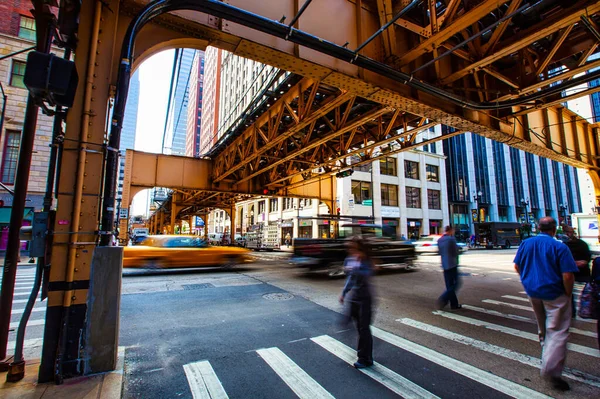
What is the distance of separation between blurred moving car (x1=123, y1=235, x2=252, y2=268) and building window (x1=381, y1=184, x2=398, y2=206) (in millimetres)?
24962

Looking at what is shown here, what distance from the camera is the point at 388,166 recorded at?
36031mm

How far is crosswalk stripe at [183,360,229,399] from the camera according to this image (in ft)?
10.9

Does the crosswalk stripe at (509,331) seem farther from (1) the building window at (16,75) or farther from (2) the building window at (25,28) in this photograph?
(2) the building window at (25,28)

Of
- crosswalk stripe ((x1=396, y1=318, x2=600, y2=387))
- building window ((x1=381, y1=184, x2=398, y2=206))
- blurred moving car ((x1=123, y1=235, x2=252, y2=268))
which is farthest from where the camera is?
building window ((x1=381, y1=184, x2=398, y2=206))

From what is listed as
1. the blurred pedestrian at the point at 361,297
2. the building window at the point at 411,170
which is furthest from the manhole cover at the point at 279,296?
the building window at the point at 411,170

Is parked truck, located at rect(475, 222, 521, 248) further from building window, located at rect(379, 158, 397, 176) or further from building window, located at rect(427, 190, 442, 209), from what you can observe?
building window, located at rect(379, 158, 397, 176)

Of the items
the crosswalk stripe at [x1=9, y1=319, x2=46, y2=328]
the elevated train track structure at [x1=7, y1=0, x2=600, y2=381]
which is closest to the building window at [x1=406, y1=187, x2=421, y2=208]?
the elevated train track structure at [x1=7, y1=0, x2=600, y2=381]

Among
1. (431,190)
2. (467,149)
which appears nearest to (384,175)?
(431,190)

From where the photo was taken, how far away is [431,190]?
39656 mm

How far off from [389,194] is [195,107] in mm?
101164

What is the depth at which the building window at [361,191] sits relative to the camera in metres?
32.9

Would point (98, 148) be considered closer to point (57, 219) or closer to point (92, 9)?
point (57, 219)

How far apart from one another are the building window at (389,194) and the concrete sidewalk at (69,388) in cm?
3332

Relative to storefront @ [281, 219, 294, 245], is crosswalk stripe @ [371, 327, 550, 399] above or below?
below
